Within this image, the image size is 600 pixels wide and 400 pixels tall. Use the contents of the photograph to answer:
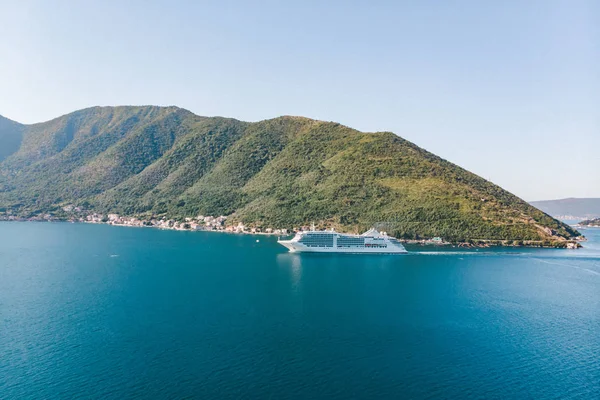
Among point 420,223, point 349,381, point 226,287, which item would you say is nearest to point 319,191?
point 420,223

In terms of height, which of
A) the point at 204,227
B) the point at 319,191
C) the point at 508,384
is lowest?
the point at 508,384

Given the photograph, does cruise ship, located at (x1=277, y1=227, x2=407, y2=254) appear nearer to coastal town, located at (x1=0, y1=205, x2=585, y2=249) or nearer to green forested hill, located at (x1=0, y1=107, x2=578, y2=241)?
coastal town, located at (x1=0, y1=205, x2=585, y2=249)

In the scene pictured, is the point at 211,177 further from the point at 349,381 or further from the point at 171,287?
the point at 349,381

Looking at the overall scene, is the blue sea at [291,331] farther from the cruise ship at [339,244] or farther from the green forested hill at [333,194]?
the green forested hill at [333,194]

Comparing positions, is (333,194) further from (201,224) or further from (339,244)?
(201,224)

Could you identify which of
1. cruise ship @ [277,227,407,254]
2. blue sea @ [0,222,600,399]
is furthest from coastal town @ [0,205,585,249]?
blue sea @ [0,222,600,399]
